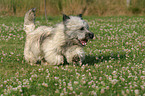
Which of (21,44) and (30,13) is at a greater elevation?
(30,13)

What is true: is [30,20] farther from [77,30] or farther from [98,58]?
[98,58]

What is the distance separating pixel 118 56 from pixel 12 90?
13.0ft

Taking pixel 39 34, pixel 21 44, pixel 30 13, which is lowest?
pixel 21 44

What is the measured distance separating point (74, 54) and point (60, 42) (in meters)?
0.55

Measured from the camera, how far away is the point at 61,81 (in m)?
5.18

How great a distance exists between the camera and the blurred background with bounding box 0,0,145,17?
20969 mm

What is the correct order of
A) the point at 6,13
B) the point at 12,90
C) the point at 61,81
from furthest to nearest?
1. the point at 6,13
2. the point at 61,81
3. the point at 12,90

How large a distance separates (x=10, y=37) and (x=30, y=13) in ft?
15.4

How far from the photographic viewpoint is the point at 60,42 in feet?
20.6

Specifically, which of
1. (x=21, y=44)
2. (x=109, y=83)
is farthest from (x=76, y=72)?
(x=21, y=44)

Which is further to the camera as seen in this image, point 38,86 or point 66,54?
point 66,54

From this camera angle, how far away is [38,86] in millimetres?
4969

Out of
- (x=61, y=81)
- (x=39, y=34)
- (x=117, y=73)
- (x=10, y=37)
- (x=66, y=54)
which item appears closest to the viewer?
(x=61, y=81)

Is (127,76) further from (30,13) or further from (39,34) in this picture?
(30,13)
